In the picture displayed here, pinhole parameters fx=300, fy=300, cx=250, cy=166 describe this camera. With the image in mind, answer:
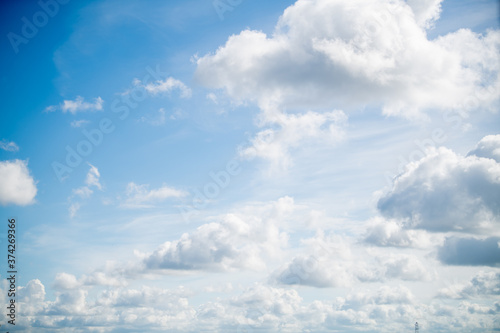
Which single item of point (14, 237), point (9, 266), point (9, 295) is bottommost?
point (9, 295)

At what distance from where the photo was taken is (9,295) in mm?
130500

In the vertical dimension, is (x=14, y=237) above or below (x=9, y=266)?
above

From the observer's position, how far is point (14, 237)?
126 metres

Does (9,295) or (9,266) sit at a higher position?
(9,266)

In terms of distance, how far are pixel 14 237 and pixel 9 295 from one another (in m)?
27.5

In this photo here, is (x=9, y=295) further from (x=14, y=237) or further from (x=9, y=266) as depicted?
(x=14, y=237)

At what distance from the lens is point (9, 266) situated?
12669 cm

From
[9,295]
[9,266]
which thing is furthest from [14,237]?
[9,295]

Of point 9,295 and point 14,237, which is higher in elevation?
point 14,237

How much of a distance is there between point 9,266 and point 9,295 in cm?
1470

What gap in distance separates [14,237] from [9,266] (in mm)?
12868
